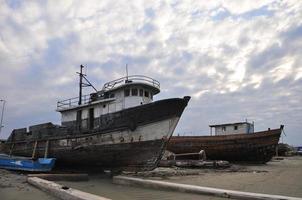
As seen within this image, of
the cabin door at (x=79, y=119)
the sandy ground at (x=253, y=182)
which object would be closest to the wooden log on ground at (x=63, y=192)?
the sandy ground at (x=253, y=182)

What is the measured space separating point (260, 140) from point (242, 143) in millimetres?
1495

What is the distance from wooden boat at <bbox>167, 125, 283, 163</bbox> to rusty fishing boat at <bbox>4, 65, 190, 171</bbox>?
10505mm

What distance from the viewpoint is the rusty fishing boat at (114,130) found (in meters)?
18.1

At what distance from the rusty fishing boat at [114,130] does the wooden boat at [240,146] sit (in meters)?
10.5

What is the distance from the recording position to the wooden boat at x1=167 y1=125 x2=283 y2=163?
95.2 ft

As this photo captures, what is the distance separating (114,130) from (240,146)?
47.6 feet

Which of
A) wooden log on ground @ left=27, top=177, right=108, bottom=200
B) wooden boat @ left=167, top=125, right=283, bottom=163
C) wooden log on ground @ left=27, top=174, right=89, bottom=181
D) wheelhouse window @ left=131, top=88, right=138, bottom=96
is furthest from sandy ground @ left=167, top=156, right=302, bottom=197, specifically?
wooden boat @ left=167, top=125, right=283, bottom=163

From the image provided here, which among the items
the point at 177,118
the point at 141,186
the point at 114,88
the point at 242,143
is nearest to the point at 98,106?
the point at 114,88

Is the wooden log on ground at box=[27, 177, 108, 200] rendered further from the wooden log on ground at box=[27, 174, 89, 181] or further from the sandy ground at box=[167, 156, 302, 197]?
the sandy ground at box=[167, 156, 302, 197]

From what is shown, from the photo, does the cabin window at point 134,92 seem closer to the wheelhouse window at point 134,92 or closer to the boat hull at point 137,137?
the wheelhouse window at point 134,92

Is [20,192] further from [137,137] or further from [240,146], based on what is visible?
[240,146]

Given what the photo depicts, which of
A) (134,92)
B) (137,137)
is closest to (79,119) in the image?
(134,92)

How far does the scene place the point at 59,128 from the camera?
904 inches

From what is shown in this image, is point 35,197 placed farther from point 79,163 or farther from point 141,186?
point 79,163
